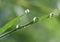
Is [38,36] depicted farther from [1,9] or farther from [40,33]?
[1,9]

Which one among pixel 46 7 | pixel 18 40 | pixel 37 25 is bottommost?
pixel 18 40

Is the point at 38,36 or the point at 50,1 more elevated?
the point at 50,1

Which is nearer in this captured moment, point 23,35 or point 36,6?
point 23,35

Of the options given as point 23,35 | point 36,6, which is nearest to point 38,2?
point 36,6

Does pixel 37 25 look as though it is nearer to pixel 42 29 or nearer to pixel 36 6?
pixel 42 29

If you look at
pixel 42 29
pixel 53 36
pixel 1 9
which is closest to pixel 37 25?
pixel 42 29

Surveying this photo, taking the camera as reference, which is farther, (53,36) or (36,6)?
(36,6)
